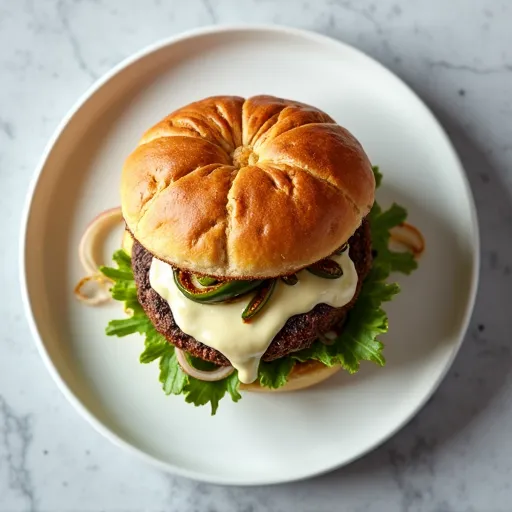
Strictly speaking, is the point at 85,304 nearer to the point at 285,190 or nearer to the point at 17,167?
the point at 17,167

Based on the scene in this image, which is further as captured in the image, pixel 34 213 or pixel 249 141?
pixel 34 213

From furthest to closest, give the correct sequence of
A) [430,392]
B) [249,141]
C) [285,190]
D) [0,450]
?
[0,450], [430,392], [249,141], [285,190]

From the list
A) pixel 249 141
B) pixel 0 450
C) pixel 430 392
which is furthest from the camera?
pixel 0 450

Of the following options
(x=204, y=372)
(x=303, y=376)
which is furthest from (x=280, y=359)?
(x=204, y=372)

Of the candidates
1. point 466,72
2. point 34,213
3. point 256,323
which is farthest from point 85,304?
point 466,72

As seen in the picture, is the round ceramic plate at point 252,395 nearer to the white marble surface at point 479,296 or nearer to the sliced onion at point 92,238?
the sliced onion at point 92,238

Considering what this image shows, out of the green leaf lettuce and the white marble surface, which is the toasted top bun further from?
the white marble surface
